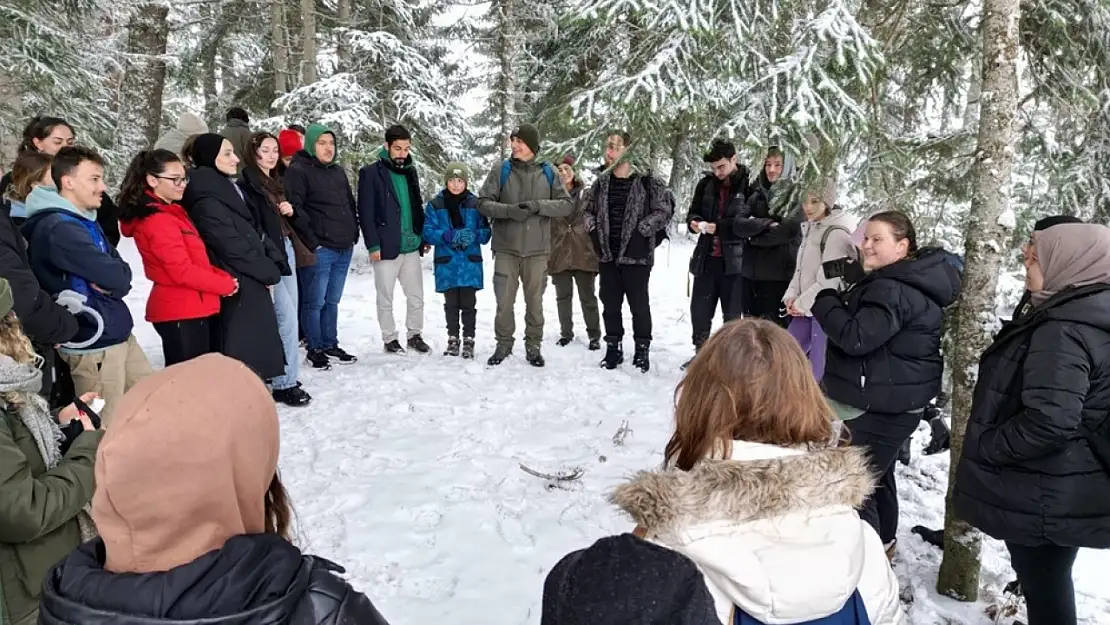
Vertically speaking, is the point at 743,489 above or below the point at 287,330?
above

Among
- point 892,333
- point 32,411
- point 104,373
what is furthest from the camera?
point 104,373

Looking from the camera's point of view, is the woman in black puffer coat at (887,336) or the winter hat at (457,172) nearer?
the woman in black puffer coat at (887,336)

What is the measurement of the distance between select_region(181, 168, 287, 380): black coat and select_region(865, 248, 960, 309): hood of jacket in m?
4.24

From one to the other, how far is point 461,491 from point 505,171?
366 cm

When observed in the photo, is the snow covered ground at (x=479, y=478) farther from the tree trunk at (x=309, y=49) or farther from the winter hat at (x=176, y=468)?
the tree trunk at (x=309, y=49)

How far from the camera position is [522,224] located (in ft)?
22.9

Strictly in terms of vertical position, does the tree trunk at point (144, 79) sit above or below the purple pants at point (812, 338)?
above

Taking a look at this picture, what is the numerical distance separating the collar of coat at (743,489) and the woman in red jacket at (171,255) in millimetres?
4194

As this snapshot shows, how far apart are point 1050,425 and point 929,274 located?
102cm

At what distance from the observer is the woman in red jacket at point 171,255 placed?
15.0ft

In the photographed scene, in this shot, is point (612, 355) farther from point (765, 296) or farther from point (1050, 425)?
point (1050, 425)

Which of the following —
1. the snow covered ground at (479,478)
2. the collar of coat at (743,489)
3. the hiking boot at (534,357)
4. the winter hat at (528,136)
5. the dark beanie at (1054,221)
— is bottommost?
the snow covered ground at (479,478)

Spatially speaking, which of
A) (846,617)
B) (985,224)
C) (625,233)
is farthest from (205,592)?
(625,233)

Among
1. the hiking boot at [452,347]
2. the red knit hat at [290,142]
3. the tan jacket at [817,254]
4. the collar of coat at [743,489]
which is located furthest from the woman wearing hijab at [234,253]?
the collar of coat at [743,489]
